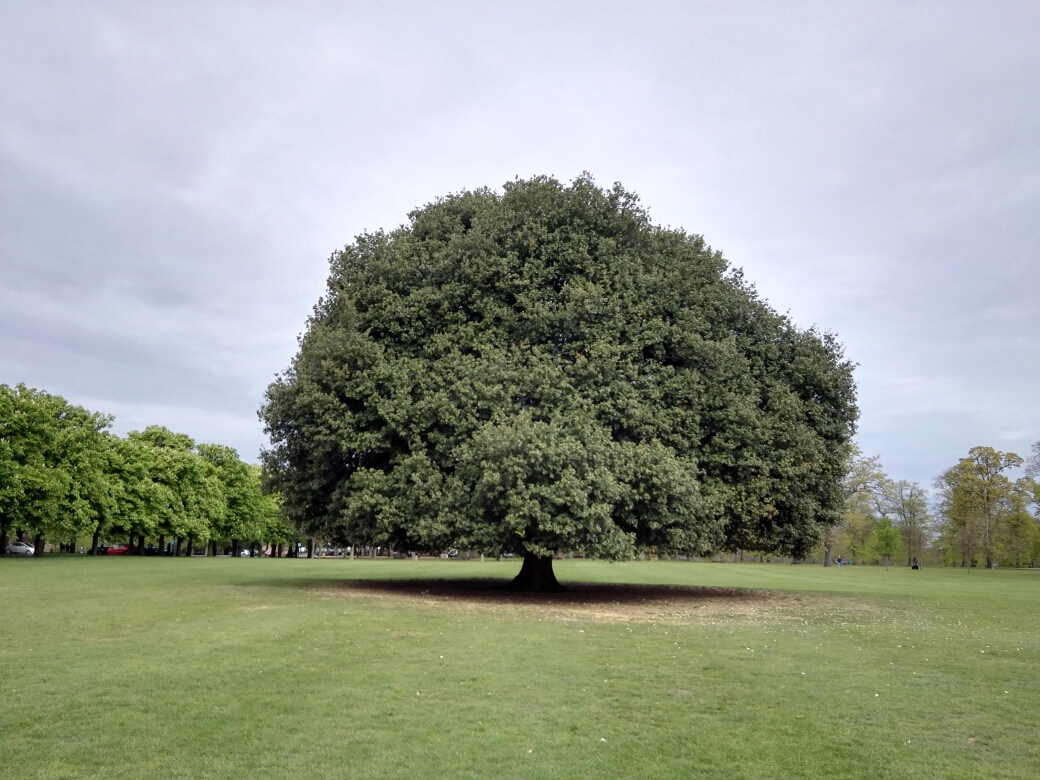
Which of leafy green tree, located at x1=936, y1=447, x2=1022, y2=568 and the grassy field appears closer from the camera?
the grassy field

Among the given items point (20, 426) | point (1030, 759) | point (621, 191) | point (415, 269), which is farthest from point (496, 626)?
point (20, 426)

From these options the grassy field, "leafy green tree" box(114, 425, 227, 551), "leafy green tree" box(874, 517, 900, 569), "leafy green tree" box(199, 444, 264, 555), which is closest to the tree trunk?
the grassy field

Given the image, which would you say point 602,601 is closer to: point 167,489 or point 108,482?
point 108,482

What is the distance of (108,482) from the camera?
67.4 m

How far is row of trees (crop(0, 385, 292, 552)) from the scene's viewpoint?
56.6 m

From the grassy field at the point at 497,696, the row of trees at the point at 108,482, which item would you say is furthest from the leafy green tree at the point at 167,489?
the grassy field at the point at 497,696

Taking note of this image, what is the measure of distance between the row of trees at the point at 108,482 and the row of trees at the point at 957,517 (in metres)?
64.7

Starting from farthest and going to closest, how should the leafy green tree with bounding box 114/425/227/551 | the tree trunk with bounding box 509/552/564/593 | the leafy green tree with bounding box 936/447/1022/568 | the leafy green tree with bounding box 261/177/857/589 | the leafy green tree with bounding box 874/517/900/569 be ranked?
the leafy green tree with bounding box 874/517/900/569 < the leafy green tree with bounding box 936/447/1022/568 < the leafy green tree with bounding box 114/425/227/551 < the tree trunk with bounding box 509/552/564/593 < the leafy green tree with bounding box 261/177/857/589

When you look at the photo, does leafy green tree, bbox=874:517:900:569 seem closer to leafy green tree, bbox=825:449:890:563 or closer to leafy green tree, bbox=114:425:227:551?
leafy green tree, bbox=825:449:890:563

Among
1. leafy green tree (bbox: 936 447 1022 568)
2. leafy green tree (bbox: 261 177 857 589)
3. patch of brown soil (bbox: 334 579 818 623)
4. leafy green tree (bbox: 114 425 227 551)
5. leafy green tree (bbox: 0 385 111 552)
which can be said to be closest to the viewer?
patch of brown soil (bbox: 334 579 818 623)

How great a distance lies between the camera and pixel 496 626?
1944cm

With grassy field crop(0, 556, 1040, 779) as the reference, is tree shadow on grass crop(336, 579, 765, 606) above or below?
below

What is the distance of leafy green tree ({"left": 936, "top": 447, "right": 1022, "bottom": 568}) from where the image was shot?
3408 inches

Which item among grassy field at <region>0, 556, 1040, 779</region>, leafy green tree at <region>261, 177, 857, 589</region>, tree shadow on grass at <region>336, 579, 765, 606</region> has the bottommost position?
tree shadow on grass at <region>336, 579, 765, 606</region>
